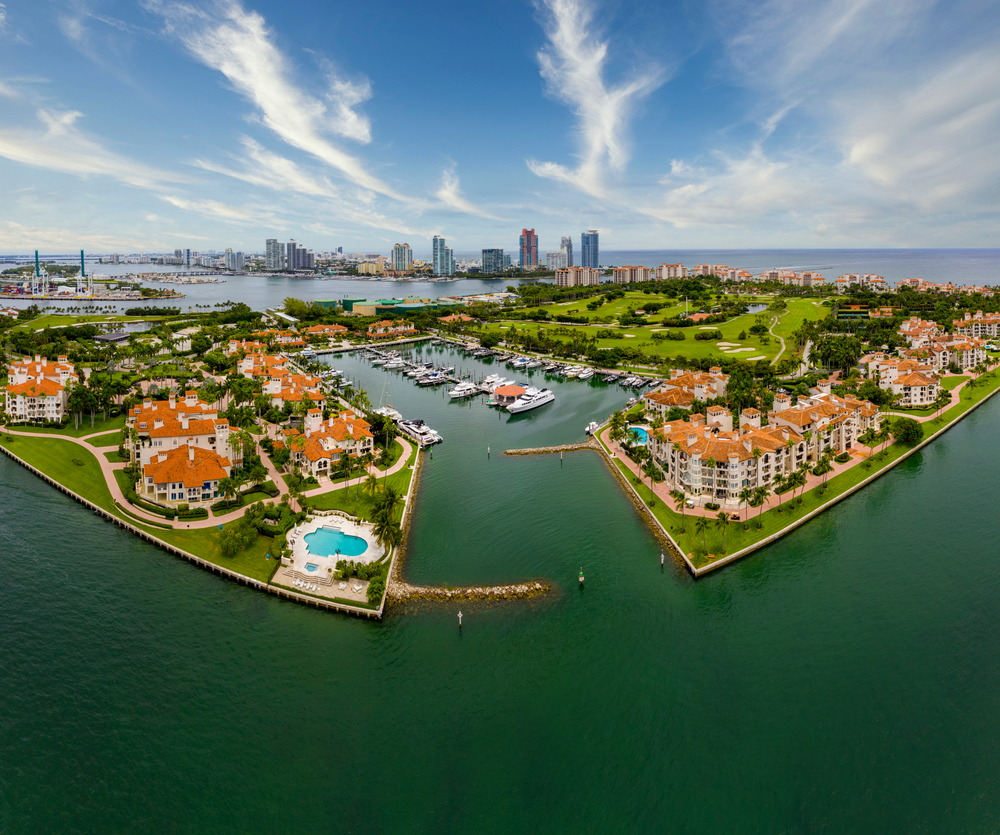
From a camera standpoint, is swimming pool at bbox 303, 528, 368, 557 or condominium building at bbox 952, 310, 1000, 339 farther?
condominium building at bbox 952, 310, 1000, 339

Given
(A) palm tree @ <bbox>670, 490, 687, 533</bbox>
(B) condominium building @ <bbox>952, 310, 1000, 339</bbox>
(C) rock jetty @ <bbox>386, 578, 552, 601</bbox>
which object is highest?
(B) condominium building @ <bbox>952, 310, 1000, 339</bbox>

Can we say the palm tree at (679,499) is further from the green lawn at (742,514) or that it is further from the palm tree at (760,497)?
the palm tree at (760,497)

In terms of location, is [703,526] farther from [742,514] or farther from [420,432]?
[420,432]

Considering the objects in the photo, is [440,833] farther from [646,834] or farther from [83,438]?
[83,438]

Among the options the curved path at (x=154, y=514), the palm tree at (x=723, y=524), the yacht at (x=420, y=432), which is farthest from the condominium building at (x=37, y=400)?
the palm tree at (x=723, y=524)

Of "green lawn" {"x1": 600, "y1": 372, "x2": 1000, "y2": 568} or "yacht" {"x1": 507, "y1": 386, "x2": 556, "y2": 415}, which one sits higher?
"yacht" {"x1": 507, "y1": 386, "x2": 556, "y2": 415}

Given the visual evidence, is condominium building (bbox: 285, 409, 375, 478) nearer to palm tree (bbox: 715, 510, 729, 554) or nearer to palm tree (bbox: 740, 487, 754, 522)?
palm tree (bbox: 715, 510, 729, 554)

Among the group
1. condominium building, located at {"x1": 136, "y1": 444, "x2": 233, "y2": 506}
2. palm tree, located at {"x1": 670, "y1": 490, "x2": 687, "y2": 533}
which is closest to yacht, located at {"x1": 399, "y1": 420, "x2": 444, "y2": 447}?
condominium building, located at {"x1": 136, "y1": 444, "x2": 233, "y2": 506}
